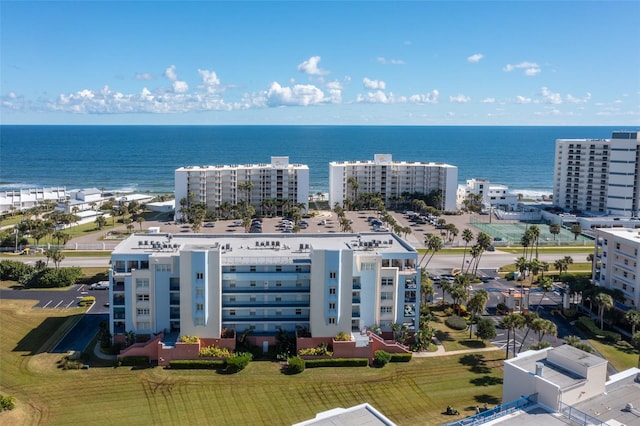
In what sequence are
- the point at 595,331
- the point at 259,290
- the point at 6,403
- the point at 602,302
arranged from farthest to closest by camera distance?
the point at 602,302 < the point at 595,331 < the point at 259,290 < the point at 6,403

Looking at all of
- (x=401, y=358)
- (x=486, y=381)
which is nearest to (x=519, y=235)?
(x=401, y=358)

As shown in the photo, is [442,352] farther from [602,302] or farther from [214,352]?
[214,352]

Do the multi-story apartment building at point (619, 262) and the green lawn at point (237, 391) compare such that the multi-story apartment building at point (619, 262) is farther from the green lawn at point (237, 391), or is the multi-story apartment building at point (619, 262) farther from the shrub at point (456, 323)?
the green lawn at point (237, 391)

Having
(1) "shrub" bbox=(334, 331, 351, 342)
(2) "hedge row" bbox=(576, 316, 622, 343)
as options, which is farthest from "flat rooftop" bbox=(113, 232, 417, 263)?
(2) "hedge row" bbox=(576, 316, 622, 343)

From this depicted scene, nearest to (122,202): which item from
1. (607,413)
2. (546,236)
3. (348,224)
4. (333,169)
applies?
(333,169)

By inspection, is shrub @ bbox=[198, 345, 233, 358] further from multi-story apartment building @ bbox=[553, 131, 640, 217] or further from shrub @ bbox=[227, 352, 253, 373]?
multi-story apartment building @ bbox=[553, 131, 640, 217]

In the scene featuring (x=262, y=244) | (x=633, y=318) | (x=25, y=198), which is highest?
(x=262, y=244)
